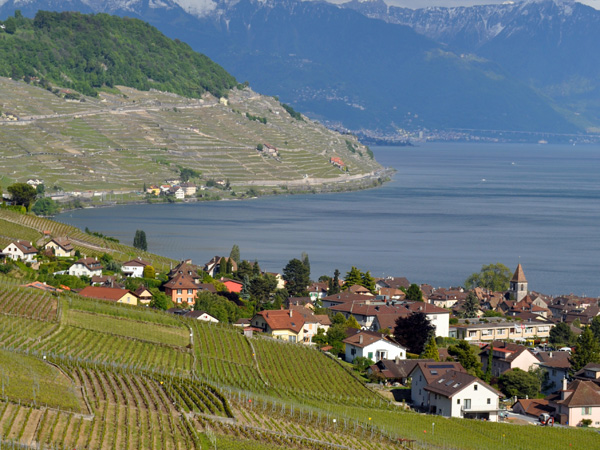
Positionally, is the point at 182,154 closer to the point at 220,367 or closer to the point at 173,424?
the point at 220,367

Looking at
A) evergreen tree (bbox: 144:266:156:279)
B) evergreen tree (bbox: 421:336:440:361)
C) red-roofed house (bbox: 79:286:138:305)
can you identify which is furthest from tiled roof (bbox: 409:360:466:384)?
evergreen tree (bbox: 144:266:156:279)

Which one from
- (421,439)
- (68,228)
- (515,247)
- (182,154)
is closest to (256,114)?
(182,154)

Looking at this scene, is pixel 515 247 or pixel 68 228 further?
pixel 515 247

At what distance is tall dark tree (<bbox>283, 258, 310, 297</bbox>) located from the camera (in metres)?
43.2

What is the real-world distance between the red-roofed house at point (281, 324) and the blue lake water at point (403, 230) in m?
16.9

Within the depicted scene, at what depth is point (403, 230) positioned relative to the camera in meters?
74.6

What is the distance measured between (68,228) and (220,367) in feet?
89.5

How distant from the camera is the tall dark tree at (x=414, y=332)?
32.7 meters

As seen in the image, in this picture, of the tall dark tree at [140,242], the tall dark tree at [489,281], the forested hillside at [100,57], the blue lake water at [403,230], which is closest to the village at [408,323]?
the tall dark tree at [489,281]

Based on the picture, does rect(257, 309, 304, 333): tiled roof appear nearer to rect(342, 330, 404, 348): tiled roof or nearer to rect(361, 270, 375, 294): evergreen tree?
rect(342, 330, 404, 348): tiled roof

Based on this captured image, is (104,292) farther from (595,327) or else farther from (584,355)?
(595,327)

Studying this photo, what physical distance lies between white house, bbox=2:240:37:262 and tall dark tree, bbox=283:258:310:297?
33.5 feet

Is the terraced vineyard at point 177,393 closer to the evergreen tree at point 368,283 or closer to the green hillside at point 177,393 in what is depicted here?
the green hillside at point 177,393

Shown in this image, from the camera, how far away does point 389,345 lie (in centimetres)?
3166
